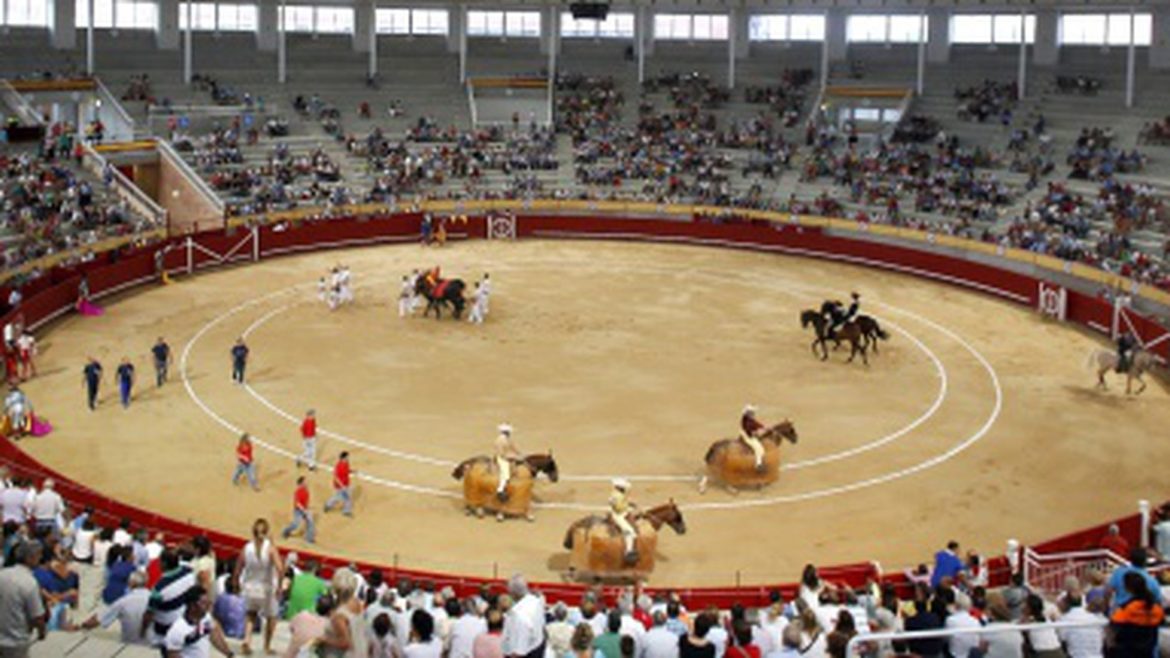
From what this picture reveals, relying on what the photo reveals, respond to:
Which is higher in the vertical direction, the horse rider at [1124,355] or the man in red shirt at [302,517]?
the horse rider at [1124,355]

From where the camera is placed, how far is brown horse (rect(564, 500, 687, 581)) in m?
20.5

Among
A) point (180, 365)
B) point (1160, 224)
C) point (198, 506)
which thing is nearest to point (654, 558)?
point (198, 506)

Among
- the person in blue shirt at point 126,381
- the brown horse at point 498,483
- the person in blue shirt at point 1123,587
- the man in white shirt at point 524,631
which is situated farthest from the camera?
the person in blue shirt at point 126,381

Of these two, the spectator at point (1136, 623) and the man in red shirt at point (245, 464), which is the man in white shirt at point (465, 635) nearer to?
the spectator at point (1136, 623)

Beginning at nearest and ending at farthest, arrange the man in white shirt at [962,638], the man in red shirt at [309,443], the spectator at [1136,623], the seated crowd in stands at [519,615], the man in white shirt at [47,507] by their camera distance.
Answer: the spectator at [1136,623], the seated crowd in stands at [519,615], the man in white shirt at [962,638], the man in white shirt at [47,507], the man in red shirt at [309,443]

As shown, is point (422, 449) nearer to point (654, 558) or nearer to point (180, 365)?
point (654, 558)

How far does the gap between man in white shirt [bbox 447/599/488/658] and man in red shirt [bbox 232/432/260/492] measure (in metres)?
11.8

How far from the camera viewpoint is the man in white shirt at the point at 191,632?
11.7m

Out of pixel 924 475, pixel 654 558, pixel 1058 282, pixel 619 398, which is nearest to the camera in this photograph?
pixel 654 558

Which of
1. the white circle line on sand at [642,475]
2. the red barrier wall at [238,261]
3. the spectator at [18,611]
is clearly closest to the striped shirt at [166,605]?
the spectator at [18,611]

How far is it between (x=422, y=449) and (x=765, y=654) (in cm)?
1516

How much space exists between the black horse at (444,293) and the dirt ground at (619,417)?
0.83 meters

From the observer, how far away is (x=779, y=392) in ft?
105

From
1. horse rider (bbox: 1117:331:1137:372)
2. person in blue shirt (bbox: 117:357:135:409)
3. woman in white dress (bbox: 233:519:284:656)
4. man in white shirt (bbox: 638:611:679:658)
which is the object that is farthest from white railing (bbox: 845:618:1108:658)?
horse rider (bbox: 1117:331:1137:372)
